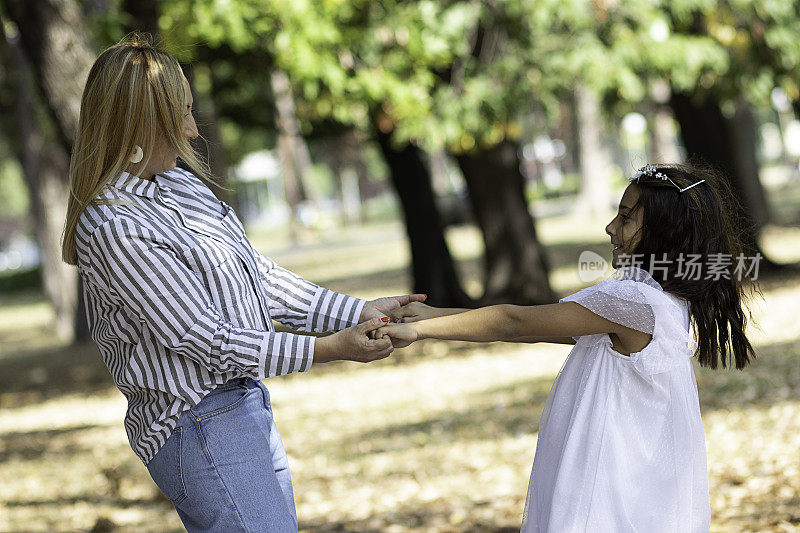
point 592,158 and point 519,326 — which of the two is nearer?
point 519,326

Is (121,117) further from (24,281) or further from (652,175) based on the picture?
(24,281)

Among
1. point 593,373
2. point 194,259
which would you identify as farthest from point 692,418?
point 194,259

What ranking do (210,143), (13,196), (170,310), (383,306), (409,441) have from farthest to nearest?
(13,196) < (409,441) < (210,143) < (383,306) < (170,310)

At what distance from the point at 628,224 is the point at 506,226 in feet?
31.4

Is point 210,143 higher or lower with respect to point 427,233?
higher

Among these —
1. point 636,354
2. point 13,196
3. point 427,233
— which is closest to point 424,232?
point 427,233

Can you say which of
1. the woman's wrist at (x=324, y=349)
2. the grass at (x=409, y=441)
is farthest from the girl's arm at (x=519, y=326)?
the grass at (x=409, y=441)

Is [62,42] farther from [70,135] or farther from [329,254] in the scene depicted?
[329,254]

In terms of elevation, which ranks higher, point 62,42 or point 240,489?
point 62,42

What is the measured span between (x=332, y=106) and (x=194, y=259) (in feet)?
25.7

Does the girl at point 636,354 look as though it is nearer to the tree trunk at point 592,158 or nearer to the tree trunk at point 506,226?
the tree trunk at point 506,226

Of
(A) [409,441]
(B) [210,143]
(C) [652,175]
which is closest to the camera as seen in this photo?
(C) [652,175]

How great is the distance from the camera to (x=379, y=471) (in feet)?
21.6

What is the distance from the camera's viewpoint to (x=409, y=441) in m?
7.32
